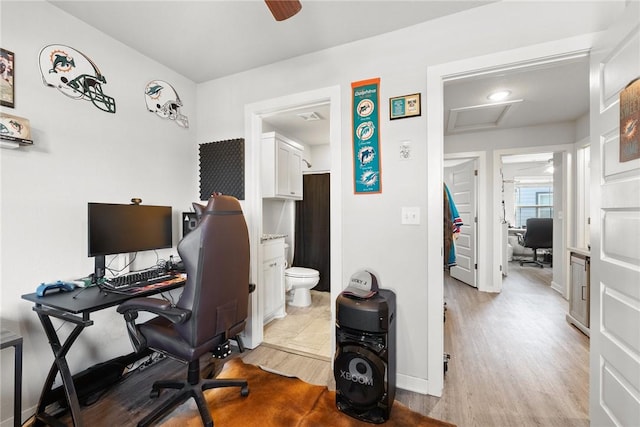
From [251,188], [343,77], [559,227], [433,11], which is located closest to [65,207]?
[251,188]

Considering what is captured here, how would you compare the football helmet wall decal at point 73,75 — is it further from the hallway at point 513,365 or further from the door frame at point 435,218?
the hallway at point 513,365

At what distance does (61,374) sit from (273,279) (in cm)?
167

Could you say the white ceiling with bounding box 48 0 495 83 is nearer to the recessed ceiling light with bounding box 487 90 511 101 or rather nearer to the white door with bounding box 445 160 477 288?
the recessed ceiling light with bounding box 487 90 511 101

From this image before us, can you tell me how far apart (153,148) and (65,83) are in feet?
2.10

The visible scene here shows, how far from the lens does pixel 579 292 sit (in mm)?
2574

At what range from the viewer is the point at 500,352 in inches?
86.5

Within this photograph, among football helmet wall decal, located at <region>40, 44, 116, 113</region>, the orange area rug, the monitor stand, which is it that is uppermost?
football helmet wall decal, located at <region>40, 44, 116, 113</region>

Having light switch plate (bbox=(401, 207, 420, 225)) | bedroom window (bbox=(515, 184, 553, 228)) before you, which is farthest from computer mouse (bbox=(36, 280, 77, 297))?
bedroom window (bbox=(515, 184, 553, 228))

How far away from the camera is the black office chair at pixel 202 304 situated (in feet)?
4.22

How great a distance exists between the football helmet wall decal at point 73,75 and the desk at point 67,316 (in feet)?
4.23

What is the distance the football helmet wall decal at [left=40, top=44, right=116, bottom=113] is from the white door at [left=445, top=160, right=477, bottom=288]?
15.0 ft

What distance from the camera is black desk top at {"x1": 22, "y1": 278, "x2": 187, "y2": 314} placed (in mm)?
1253

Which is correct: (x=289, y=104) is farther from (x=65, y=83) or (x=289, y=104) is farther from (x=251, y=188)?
(x=65, y=83)

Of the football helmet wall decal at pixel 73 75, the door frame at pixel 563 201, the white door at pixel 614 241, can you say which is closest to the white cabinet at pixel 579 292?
the door frame at pixel 563 201
